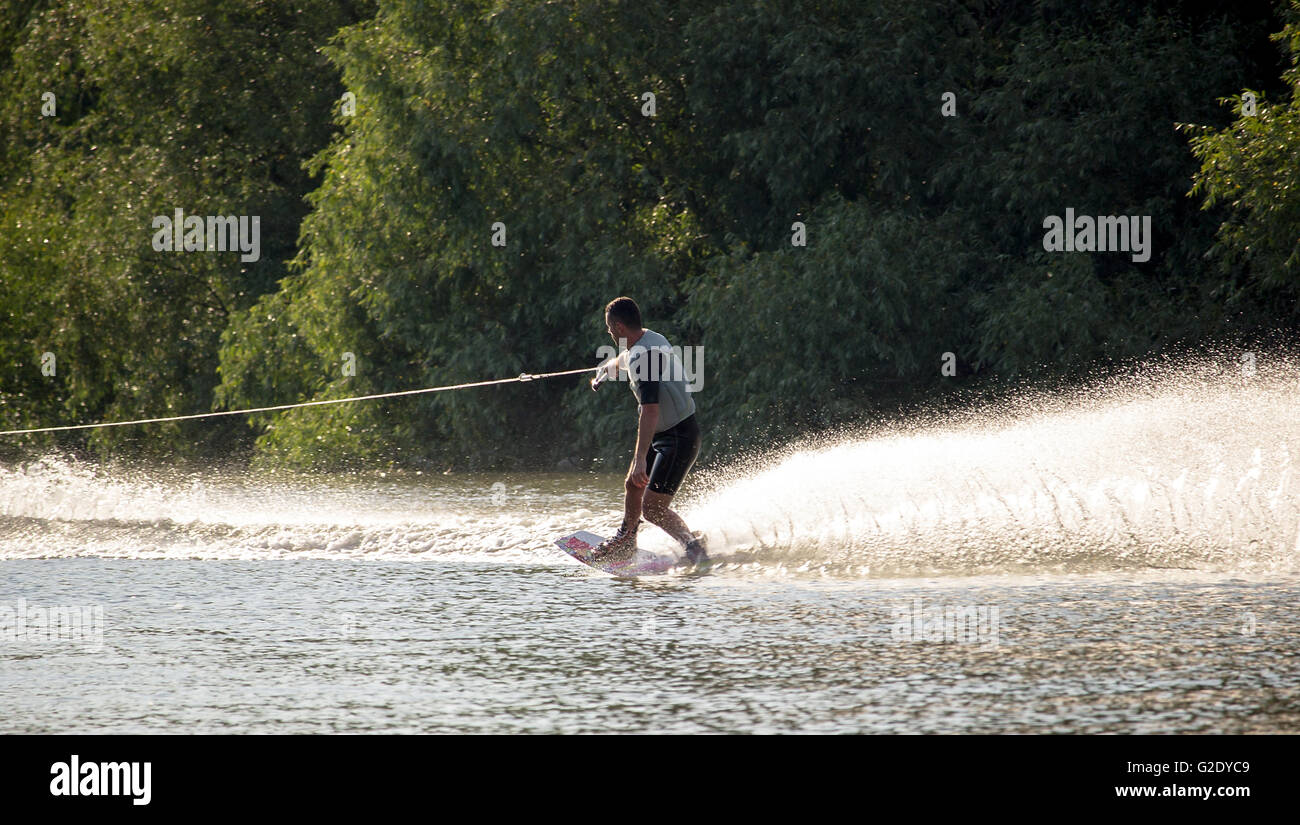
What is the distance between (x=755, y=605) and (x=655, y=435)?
1.91 meters

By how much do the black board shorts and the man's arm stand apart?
6cm

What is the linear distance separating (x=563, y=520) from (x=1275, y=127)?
9920mm

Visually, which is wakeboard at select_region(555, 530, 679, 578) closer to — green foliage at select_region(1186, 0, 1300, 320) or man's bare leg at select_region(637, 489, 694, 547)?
man's bare leg at select_region(637, 489, 694, 547)

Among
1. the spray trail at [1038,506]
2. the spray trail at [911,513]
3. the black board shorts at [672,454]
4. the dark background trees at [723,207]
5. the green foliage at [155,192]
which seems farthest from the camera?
the green foliage at [155,192]

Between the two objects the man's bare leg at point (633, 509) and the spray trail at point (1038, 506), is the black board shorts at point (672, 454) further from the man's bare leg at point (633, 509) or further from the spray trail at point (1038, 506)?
the spray trail at point (1038, 506)

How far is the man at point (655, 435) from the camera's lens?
9.38 meters

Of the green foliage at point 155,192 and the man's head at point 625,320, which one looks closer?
the man's head at point 625,320

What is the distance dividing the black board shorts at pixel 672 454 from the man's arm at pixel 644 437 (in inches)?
2.5

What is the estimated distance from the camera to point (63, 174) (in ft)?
84.7

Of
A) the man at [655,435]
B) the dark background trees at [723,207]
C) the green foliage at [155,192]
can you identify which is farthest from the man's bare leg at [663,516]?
the green foliage at [155,192]

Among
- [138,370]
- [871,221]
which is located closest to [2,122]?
[138,370]

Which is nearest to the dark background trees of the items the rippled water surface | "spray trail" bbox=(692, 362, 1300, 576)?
the rippled water surface

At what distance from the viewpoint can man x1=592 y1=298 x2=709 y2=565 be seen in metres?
9.38

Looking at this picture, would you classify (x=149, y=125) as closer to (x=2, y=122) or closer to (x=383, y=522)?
(x=2, y=122)
